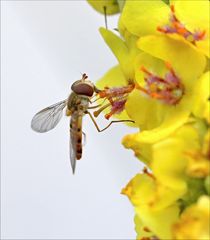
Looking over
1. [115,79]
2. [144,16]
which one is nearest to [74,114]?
[115,79]

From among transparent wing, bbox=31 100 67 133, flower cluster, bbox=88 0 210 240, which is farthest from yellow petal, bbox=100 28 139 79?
transparent wing, bbox=31 100 67 133

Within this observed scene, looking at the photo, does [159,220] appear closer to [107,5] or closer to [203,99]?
[203,99]

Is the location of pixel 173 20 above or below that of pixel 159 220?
above

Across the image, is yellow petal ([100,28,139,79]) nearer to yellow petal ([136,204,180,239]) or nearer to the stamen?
the stamen

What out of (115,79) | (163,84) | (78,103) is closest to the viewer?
(163,84)

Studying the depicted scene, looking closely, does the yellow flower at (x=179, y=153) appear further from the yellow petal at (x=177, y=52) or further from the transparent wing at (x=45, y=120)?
the transparent wing at (x=45, y=120)

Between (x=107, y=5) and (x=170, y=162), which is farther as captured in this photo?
(x=107, y=5)
